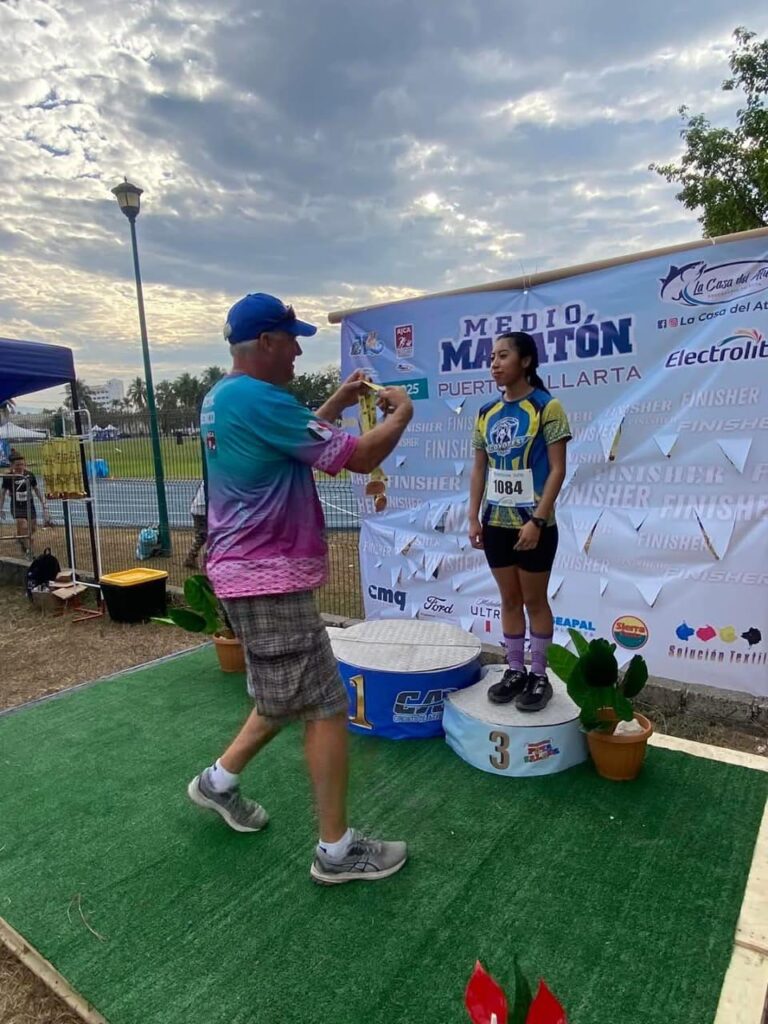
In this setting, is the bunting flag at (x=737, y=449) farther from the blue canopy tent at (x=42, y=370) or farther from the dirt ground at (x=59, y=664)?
the blue canopy tent at (x=42, y=370)

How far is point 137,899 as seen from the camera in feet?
6.63

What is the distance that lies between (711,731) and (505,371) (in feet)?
6.75

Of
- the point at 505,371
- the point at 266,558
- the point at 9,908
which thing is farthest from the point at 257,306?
the point at 9,908

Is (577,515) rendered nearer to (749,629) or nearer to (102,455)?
(749,629)

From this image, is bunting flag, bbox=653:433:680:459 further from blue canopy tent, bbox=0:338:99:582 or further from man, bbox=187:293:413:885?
blue canopy tent, bbox=0:338:99:582

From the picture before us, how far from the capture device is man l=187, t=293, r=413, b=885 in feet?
5.95

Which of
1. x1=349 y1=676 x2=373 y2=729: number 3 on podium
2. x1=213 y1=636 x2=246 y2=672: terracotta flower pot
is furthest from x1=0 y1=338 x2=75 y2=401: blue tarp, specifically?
x1=349 y1=676 x2=373 y2=729: number 3 on podium

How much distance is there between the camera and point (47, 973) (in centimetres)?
176

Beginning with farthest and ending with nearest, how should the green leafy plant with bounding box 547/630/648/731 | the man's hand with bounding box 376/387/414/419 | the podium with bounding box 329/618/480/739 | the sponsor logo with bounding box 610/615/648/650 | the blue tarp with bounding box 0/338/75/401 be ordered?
the blue tarp with bounding box 0/338/75/401 → the sponsor logo with bounding box 610/615/648/650 → the podium with bounding box 329/618/480/739 → the green leafy plant with bounding box 547/630/648/731 → the man's hand with bounding box 376/387/414/419

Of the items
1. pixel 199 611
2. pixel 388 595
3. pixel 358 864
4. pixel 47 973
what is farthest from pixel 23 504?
pixel 358 864

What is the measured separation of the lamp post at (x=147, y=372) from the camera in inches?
293

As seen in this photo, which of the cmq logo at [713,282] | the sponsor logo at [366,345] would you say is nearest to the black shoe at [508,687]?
the cmq logo at [713,282]

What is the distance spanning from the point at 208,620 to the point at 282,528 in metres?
2.24

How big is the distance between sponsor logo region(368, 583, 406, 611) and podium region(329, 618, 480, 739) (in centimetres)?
133
